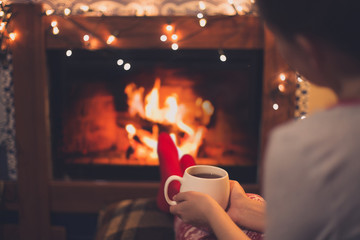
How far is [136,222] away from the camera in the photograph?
1.25 metres

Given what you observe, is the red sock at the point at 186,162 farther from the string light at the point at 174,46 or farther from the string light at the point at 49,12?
the string light at the point at 49,12

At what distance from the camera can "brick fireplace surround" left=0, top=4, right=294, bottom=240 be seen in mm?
1540

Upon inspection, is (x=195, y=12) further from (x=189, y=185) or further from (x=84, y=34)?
(x=189, y=185)

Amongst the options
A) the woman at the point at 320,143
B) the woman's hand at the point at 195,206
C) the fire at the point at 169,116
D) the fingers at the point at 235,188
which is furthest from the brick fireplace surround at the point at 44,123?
the woman at the point at 320,143

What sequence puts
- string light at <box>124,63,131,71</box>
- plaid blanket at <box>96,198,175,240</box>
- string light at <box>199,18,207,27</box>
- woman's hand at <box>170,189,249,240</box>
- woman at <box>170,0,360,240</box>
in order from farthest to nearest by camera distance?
1. string light at <box>124,63,131,71</box>
2. string light at <box>199,18,207,27</box>
3. plaid blanket at <box>96,198,175,240</box>
4. woman's hand at <box>170,189,249,240</box>
5. woman at <box>170,0,360,240</box>

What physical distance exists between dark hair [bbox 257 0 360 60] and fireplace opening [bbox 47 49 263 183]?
1.28 meters

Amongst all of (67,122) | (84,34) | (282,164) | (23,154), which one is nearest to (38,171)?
(23,154)

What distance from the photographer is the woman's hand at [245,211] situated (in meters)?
0.77

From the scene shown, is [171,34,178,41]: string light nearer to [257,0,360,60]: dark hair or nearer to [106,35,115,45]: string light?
[106,35,115,45]: string light

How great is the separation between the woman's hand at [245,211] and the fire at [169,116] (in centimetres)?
95

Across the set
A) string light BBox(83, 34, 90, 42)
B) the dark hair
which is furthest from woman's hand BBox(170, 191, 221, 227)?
string light BBox(83, 34, 90, 42)

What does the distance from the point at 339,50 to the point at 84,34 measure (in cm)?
139

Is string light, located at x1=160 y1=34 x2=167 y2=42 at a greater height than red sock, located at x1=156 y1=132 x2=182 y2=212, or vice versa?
string light, located at x1=160 y1=34 x2=167 y2=42

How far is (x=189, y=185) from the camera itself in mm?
Answer: 713
